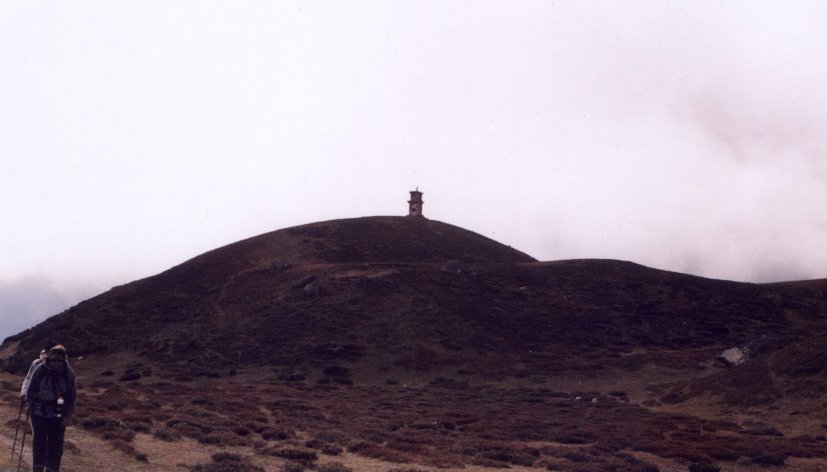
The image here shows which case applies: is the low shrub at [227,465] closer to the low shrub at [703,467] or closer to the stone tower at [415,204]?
the low shrub at [703,467]

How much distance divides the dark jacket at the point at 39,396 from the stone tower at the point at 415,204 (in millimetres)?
87019

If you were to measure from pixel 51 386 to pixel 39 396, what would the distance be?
23 centimetres

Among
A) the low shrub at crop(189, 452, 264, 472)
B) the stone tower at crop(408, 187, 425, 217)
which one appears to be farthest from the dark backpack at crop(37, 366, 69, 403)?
the stone tower at crop(408, 187, 425, 217)

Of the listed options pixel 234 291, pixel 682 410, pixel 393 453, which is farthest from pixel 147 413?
pixel 234 291

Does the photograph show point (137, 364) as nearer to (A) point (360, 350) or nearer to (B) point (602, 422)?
(A) point (360, 350)

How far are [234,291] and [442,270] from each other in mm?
20627

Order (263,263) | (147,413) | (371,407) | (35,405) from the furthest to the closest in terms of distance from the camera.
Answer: (263,263) → (371,407) → (147,413) → (35,405)

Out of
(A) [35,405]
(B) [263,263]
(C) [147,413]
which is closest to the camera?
(A) [35,405]

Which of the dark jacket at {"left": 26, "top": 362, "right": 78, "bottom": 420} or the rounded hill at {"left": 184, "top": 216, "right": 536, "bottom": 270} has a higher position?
the rounded hill at {"left": 184, "top": 216, "right": 536, "bottom": 270}

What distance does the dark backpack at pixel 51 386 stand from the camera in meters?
10.7

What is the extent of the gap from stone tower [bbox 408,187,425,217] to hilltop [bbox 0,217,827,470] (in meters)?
9.11

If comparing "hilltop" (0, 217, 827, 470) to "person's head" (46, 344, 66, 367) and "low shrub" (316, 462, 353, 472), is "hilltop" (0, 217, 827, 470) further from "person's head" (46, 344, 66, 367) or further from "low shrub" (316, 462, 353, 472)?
"person's head" (46, 344, 66, 367)

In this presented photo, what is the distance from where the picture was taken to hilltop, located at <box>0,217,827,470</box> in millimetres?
22594

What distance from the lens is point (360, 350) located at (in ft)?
162
